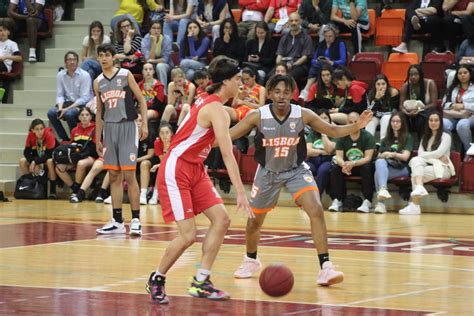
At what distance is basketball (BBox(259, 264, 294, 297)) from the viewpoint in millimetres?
7664

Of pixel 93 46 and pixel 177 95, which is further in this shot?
pixel 93 46

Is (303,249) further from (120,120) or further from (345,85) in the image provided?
(345,85)

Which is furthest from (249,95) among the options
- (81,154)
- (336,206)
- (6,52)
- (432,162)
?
(6,52)

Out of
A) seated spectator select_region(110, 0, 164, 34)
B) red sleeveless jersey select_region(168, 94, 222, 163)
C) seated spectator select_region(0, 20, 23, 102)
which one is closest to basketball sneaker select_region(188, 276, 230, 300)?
red sleeveless jersey select_region(168, 94, 222, 163)

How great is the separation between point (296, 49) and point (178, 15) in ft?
9.63

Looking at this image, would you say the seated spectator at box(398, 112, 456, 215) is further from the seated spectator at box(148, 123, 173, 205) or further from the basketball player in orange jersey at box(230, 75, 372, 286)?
the basketball player in orange jersey at box(230, 75, 372, 286)

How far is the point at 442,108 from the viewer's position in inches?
646

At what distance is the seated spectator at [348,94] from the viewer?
16672 mm

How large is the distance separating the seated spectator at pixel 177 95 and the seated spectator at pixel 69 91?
1907 millimetres


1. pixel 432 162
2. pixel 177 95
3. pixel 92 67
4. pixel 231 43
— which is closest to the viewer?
pixel 432 162

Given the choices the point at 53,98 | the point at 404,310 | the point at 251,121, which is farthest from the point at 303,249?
the point at 53,98

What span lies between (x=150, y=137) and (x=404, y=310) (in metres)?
10.7

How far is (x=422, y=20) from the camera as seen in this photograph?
1759cm

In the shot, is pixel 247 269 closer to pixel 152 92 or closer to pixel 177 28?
pixel 152 92
